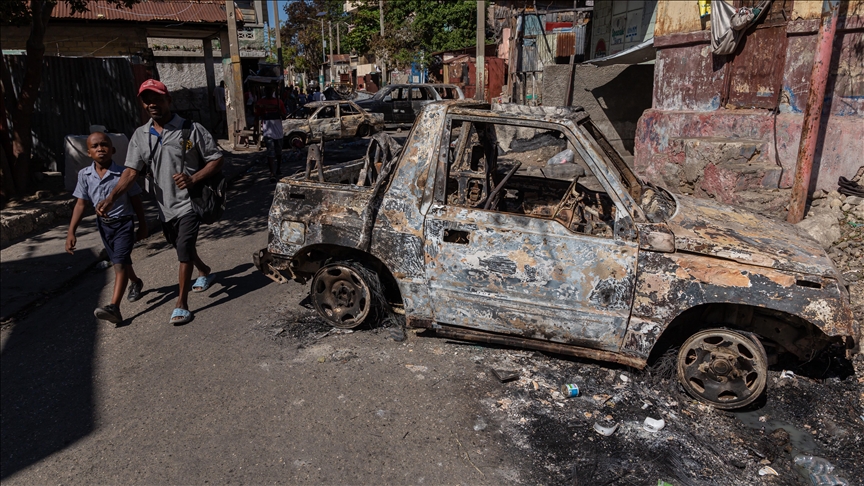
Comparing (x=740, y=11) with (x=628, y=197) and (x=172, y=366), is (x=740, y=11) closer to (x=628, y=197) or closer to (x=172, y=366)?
(x=628, y=197)

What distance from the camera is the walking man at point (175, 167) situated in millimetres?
4516

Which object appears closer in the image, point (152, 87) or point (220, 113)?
point (152, 87)

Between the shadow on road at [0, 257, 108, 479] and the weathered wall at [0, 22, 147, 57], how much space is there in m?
15.1

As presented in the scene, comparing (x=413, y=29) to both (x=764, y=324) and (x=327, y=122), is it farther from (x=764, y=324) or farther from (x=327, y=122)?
(x=764, y=324)

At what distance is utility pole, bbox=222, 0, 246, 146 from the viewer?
1529 centimetres

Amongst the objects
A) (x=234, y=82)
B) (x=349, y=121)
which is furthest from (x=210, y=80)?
(x=349, y=121)

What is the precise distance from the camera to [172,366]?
404 cm

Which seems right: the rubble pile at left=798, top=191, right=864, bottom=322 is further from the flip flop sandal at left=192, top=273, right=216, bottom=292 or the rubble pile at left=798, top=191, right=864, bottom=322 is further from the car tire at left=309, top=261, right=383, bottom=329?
the flip flop sandal at left=192, top=273, right=216, bottom=292

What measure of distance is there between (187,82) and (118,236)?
18.0 m

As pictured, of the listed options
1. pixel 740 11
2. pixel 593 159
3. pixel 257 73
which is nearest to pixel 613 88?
pixel 740 11

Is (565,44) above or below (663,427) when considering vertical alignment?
above

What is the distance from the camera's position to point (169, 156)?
4578 millimetres

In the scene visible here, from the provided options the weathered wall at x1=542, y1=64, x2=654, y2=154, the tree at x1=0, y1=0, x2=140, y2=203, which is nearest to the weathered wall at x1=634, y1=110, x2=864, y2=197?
the weathered wall at x1=542, y1=64, x2=654, y2=154

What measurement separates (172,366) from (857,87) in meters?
7.97
